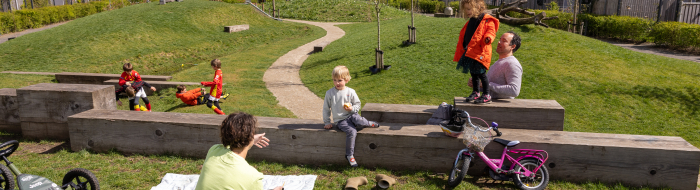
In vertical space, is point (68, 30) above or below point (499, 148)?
above

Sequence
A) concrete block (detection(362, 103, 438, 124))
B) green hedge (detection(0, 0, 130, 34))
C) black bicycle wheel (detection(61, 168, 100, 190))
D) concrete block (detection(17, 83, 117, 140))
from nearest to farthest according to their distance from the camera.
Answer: black bicycle wheel (detection(61, 168, 100, 190)) → concrete block (detection(362, 103, 438, 124)) → concrete block (detection(17, 83, 117, 140)) → green hedge (detection(0, 0, 130, 34))

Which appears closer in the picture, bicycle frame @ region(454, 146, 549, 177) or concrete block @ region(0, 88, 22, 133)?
bicycle frame @ region(454, 146, 549, 177)

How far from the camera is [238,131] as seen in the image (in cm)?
309

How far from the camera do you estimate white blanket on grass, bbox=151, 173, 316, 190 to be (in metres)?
4.91

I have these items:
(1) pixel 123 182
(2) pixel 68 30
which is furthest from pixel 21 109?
(2) pixel 68 30

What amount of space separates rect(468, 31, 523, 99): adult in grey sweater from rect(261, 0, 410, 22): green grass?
28.6m

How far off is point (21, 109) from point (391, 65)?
31.6 feet

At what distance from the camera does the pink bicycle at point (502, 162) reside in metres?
4.62

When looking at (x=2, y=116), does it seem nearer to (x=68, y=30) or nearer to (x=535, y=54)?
(x=535, y=54)

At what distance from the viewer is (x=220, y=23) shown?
26.6 meters

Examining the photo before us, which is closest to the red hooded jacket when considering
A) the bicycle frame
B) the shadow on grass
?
the bicycle frame

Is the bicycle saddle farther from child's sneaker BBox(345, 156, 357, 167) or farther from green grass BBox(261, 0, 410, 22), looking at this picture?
green grass BBox(261, 0, 410, 22)

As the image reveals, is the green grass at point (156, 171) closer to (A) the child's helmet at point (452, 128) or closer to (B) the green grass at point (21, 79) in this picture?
(A) the child's helmet at point (452, 128)

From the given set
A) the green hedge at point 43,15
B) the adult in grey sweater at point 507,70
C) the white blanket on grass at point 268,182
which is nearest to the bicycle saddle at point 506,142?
the adult in grey sweater at point 507,70
